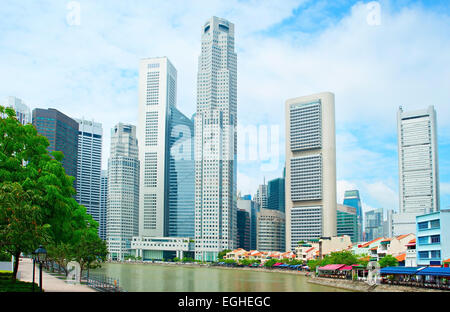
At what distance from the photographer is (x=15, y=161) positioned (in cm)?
1789

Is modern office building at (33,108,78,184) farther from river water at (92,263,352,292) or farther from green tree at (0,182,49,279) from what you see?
green tree at (0,182,49,279)

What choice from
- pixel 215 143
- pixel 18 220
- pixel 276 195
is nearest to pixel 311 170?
pixel 215 143

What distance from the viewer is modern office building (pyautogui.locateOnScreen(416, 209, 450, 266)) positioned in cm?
3897

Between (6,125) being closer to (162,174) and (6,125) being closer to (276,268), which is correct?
(276,268)

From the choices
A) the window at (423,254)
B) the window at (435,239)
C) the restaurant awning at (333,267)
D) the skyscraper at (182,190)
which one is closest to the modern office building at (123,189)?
the skyscraper at (182,190)

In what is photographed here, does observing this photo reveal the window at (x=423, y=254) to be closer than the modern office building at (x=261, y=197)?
Yes

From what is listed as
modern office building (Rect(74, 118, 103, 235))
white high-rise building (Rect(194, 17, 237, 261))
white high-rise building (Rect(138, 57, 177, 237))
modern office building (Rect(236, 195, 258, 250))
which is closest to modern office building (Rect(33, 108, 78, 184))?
modern office building (Rect(74, 118, 103, 235))

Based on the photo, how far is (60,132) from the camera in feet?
424

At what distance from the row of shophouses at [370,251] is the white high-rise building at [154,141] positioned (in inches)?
1493

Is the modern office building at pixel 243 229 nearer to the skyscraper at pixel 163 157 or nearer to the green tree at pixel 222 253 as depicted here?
the skyscraper at pixel 163 157

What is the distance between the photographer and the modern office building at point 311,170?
116 meters

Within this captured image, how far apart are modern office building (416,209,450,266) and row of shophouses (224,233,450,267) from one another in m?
0.19

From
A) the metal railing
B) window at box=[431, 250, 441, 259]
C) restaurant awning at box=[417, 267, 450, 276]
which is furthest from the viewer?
window at box=[431, 250, 441, 259]

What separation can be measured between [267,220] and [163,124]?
142ft
